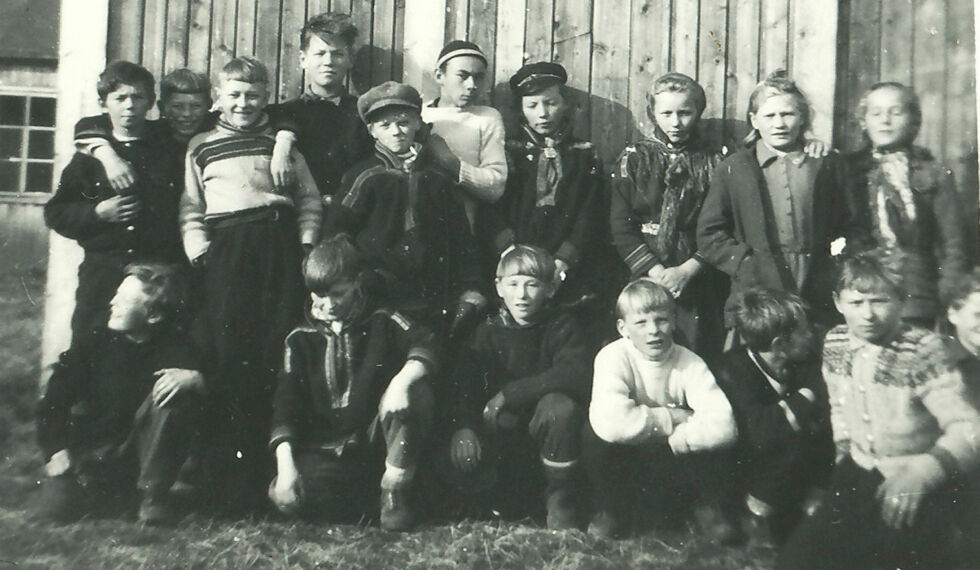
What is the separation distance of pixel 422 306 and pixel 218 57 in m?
1.43

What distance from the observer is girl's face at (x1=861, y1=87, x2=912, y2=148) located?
15.3ft

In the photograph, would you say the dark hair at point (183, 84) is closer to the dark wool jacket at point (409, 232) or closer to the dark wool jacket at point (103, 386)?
the dark wool jacket at point (409, 232)

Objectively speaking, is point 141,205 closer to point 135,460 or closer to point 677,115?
point 135,460

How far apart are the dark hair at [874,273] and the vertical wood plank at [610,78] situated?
3.59 feet

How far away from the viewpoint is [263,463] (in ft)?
14.5

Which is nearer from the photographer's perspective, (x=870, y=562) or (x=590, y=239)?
(x=870, y=562)

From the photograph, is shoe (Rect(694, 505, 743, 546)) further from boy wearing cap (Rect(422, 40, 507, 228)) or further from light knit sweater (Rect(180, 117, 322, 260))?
light knit sweater (Rect(180, 117, 322, 260))

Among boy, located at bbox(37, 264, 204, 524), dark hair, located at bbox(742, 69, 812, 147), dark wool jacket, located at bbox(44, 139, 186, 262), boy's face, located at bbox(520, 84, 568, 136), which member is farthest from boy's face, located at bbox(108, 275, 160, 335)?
dark hair, located at bbox(742, 69, 812, 147)

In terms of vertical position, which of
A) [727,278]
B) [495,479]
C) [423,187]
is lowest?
[495,479]

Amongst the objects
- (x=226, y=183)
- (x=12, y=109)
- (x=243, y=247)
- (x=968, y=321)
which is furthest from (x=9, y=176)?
(x=968, y=321)

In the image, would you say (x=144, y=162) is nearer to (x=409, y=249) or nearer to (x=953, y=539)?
(x=409, y=249)

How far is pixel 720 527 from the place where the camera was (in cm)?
434

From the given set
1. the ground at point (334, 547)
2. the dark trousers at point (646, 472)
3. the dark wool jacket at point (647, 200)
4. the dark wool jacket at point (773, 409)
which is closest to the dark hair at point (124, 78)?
the ground at point (334, 547)

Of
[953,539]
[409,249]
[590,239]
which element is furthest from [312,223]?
[953,539]
